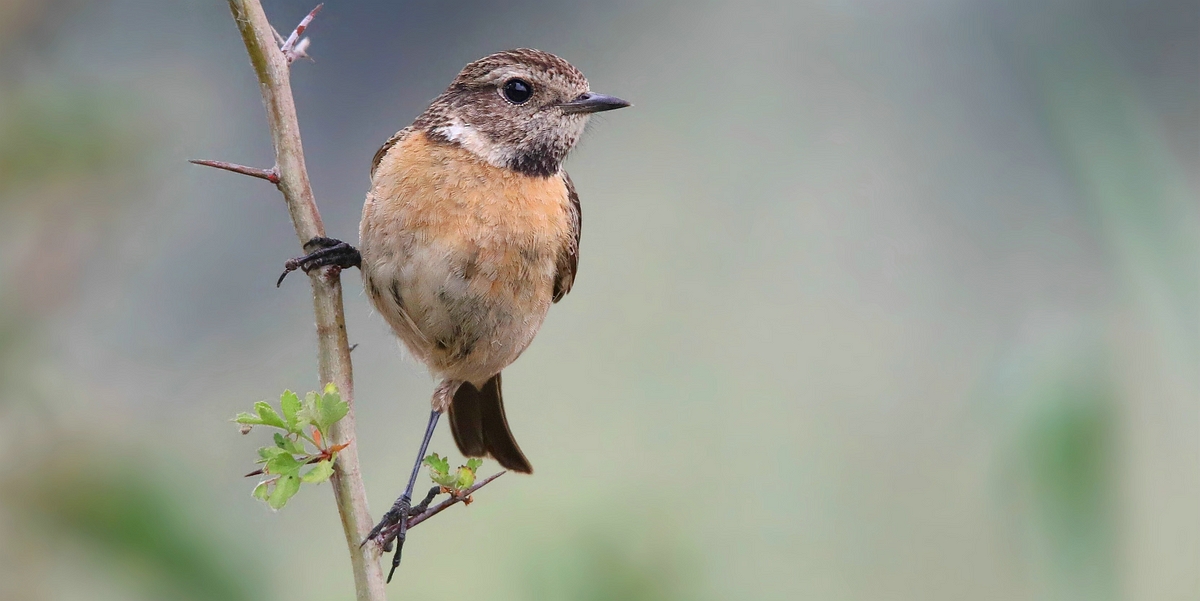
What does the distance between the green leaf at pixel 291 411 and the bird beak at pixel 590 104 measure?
3.40 ft

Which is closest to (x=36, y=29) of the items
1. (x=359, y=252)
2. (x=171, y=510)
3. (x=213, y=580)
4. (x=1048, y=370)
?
(x=359, y=252)

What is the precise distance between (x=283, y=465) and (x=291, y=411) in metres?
0.07

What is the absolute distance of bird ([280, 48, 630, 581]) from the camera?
212cm

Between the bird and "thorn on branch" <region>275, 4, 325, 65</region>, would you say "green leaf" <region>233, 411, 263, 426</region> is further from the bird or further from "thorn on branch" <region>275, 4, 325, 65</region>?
the bird

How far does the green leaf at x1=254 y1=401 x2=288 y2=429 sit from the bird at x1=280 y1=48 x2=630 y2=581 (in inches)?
31.2

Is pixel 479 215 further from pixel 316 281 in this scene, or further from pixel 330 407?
pixel 330 407

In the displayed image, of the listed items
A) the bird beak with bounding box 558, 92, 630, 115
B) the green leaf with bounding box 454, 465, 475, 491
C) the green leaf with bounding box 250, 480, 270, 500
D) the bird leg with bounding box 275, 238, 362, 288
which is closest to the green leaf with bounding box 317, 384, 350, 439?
the green leaf with bounding box 250, 480, 270, 500

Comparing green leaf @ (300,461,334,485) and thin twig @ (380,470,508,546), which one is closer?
green leaf @ (300,461,334,485)

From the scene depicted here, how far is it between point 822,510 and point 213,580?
161cm

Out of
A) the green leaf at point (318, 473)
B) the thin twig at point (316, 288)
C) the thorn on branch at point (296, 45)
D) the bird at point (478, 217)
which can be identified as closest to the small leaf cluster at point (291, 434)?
the green leaf at point (318, 473)

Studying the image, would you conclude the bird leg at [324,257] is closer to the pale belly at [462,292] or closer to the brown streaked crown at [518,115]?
the pale belly at [462,292]

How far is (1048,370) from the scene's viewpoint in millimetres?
1880

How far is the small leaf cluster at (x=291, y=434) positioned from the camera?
1.22 metres

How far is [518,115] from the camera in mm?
2217
